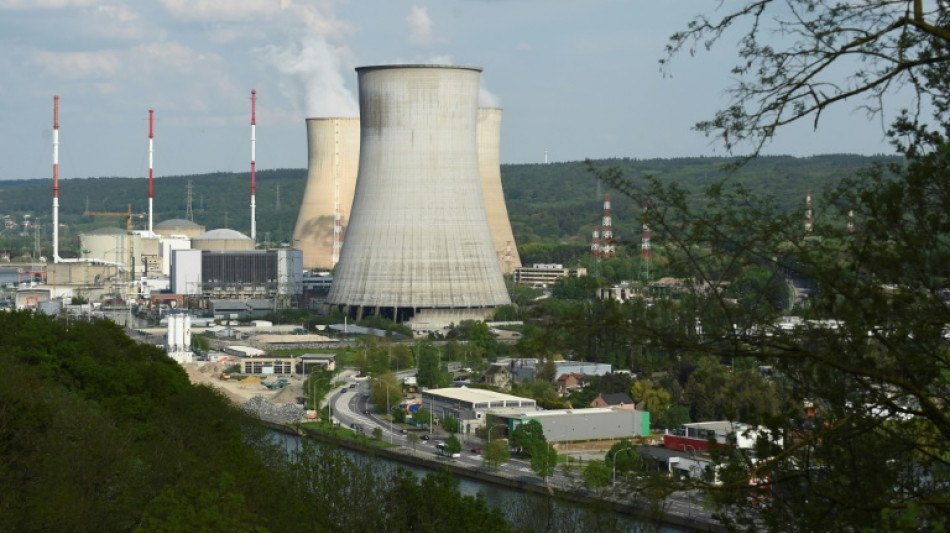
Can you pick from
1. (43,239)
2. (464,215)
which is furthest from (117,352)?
(43,239)

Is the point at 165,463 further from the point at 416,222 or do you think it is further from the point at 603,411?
the point at 416,222

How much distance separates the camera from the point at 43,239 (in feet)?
208

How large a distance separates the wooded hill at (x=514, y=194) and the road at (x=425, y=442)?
30497 mm

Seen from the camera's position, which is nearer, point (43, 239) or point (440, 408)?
point (440, 408)

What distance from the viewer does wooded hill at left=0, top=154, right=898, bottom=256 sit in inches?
2422

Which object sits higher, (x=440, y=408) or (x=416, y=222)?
(x=416, y=222)

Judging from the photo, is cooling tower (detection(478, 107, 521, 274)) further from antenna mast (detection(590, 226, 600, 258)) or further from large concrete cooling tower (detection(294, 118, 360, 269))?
large concrete cooling tower (detection(294, 118, 360, 269))

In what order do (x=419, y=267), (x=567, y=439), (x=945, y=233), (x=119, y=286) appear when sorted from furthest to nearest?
(x=119, y=286) → (x=419, y=267) → (x=567, y=439) → (x=945, y=233)

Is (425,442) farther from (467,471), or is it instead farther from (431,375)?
(431,375)

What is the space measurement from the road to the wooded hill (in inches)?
1201

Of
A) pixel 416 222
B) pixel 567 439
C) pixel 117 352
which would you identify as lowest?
pixel 567 439

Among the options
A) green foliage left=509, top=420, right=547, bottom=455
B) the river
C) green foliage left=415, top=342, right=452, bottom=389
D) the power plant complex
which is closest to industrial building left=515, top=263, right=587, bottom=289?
the power plant complex

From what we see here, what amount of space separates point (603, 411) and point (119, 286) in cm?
2037

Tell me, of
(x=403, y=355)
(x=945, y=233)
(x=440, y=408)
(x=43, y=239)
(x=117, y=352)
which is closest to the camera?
(x=945, y=233)
